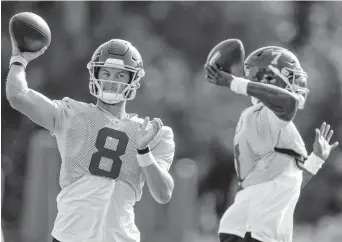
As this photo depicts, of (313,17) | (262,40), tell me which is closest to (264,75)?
(262,40)

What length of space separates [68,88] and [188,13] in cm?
193

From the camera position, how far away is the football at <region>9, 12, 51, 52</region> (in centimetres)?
572

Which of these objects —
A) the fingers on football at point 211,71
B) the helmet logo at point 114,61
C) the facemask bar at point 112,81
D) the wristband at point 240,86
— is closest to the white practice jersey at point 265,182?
the wristband at point 240,86

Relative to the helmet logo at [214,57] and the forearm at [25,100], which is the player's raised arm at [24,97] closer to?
the forearm at [25,100]

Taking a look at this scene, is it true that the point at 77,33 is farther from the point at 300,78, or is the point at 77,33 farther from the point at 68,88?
the point at 300,78

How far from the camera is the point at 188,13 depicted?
1388 cm

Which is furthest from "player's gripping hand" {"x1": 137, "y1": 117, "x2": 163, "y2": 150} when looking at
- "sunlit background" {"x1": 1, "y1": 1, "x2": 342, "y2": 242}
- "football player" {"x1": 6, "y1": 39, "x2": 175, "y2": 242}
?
"sunlit background" {"x1": 1, "y1": 1, "x2": 342, "y2": 242}

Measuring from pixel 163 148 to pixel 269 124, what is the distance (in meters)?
0.68

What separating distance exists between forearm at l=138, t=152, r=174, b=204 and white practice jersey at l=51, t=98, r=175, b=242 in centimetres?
13

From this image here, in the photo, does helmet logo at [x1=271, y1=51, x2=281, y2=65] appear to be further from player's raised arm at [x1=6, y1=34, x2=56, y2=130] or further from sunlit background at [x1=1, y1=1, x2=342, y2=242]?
sunlit background at [x1=1, y1=1, x2=342, y2=242]

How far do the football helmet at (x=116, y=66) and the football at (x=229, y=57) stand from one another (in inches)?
20.7

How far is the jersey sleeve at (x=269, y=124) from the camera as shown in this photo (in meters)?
5.53

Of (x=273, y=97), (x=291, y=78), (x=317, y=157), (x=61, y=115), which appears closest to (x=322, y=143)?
(x=317, y=157)

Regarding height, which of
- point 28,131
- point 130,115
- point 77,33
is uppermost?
point 130,115
